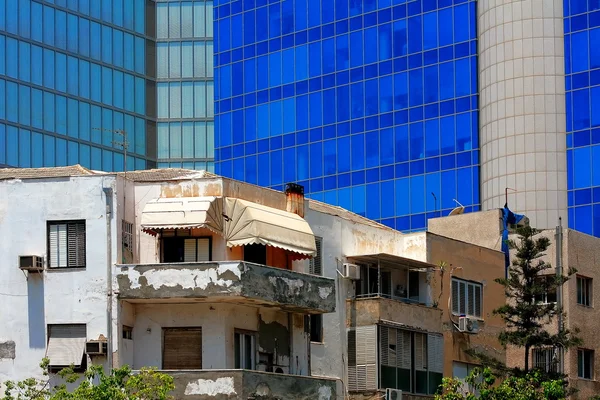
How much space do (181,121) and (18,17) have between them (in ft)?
54.5

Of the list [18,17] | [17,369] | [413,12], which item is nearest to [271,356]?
[17,369]

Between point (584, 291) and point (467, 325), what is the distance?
282 inches

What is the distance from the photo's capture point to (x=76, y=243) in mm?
51188

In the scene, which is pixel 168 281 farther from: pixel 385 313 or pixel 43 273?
pixel 385 313

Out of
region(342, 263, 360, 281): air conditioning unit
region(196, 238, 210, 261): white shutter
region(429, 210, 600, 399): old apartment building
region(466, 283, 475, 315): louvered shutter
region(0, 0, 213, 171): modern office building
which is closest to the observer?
region(196, 238, 210, 261): white shutter

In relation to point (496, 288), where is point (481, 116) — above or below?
above

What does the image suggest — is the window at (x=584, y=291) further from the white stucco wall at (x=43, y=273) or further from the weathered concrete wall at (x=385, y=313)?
the white stucco wall at (x=43, y=273)

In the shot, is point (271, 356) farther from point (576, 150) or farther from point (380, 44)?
point (380, 44)

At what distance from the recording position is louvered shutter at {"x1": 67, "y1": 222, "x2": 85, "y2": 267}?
51062 millimetres

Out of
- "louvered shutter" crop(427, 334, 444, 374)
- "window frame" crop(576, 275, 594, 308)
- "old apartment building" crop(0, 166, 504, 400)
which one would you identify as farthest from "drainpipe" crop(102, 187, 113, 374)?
"window frame" crop(576, 275, 594, 308)

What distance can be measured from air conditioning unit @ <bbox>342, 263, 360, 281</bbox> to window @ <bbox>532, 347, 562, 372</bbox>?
8.15 metres

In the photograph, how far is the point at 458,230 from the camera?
6588 centimetres

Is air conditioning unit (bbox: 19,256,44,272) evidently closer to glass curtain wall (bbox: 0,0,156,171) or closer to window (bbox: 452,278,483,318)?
window (bbox: 452,278,483,318)

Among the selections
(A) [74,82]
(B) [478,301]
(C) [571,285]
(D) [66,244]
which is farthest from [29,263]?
(A) [74,82]
